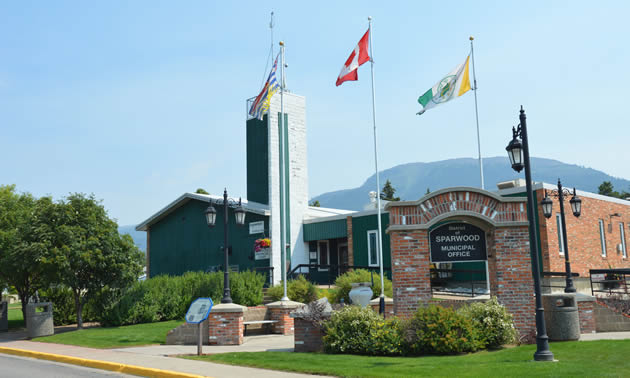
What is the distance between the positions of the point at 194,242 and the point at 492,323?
80.1 feet

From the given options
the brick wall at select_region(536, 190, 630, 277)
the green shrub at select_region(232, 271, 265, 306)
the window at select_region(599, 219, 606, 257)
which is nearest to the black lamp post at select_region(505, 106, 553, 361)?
the brick wall at select_region(536, 190, 630, 277)

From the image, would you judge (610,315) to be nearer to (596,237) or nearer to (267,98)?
(596,237)

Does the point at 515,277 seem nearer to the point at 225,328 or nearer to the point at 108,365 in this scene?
the point at 225,328

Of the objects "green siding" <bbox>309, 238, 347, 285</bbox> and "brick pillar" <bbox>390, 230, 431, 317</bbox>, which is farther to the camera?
"green siding" <bbox>309, 238, 347, 285</bbox>

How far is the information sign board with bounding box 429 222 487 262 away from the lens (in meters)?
14.0

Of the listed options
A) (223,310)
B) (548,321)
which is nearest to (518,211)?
(548,321)

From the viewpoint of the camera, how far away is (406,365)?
11062 millimetres

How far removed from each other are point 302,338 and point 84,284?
11.8 metres

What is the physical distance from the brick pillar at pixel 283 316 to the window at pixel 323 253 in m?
12.6

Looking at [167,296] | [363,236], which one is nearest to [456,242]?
[167,296]

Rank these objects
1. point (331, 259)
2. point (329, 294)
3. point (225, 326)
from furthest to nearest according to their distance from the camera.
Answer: point (331, 259), point (329, 294), point (225, 326)

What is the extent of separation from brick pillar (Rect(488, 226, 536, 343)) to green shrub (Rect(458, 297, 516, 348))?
1.42 feet

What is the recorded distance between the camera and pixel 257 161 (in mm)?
32594

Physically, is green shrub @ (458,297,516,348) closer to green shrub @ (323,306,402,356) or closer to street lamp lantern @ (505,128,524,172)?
green shrub @ (323,306,402,356)
